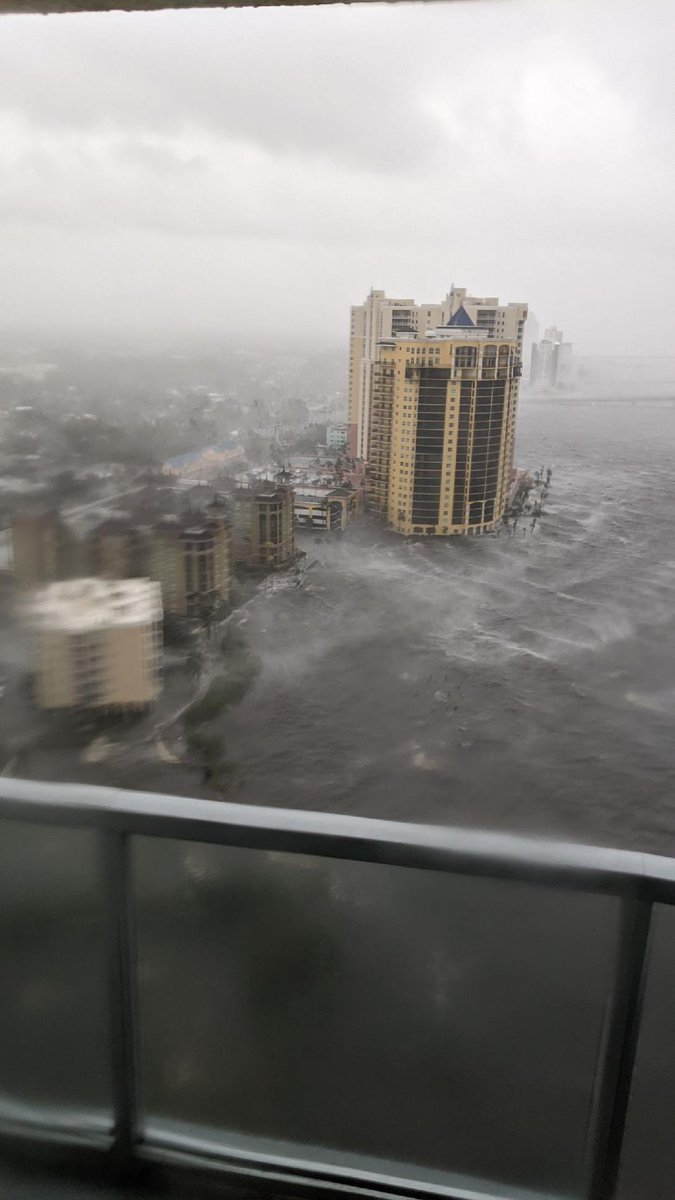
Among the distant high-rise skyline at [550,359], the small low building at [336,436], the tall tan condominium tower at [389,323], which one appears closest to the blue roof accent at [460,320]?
the tall tan condominium tower at [389,323]

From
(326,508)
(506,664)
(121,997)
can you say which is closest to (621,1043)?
(121,997)

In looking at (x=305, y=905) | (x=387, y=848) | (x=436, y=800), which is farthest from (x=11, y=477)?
(x=387, y=848)

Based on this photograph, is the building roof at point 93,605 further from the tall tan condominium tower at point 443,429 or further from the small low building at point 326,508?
the tall tan condominium tower at point 443,429

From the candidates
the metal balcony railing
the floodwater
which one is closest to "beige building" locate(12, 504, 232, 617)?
the floodwater

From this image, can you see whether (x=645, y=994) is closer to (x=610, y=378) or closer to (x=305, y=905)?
(x=305, y=905)

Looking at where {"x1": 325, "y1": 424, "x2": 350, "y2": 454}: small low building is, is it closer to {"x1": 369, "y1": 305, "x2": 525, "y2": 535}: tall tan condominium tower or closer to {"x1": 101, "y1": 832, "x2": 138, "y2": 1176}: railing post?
{"x1": 369, "y1": 305, "x2": 525, "y2": 535}: tall tan condominium tower

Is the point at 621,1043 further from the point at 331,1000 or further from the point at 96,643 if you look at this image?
the point at 96,643
